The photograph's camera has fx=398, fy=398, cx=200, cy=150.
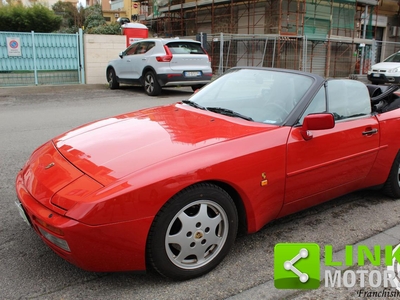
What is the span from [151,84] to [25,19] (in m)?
19.3

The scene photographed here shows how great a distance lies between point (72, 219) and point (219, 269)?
110 centimetres

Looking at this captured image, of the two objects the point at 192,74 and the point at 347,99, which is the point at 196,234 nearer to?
the point at 347,99

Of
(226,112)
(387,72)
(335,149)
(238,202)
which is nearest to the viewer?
(238,202)

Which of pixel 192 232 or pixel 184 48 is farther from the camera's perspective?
pixel 184 48

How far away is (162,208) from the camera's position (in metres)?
2.42

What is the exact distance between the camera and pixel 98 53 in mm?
15344

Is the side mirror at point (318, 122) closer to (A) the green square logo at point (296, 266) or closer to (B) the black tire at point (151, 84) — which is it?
(A) the green square logo at point (296, 266)

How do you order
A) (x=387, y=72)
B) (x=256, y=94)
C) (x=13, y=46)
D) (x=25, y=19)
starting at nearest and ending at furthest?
1. (x=256, y=94)
2. (x=13, y=46)
3. (x=387, y=72)
4. (x=25, y=19)

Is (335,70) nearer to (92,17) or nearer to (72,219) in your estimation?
(72,219)

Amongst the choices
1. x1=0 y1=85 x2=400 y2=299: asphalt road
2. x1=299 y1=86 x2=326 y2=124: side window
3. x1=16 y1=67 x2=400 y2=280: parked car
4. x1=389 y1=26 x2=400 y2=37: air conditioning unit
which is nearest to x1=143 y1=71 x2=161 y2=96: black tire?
x1=0 y1=85 x2=400 y2=299: asphalt road

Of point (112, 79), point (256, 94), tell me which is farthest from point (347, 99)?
point (112, 79)

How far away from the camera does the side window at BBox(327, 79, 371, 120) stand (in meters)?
3.56

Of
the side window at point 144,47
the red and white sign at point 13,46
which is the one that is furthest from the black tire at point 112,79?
the red and white sign at point 13,46

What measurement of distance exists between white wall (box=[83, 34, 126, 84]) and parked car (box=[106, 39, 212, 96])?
9.83 feet
